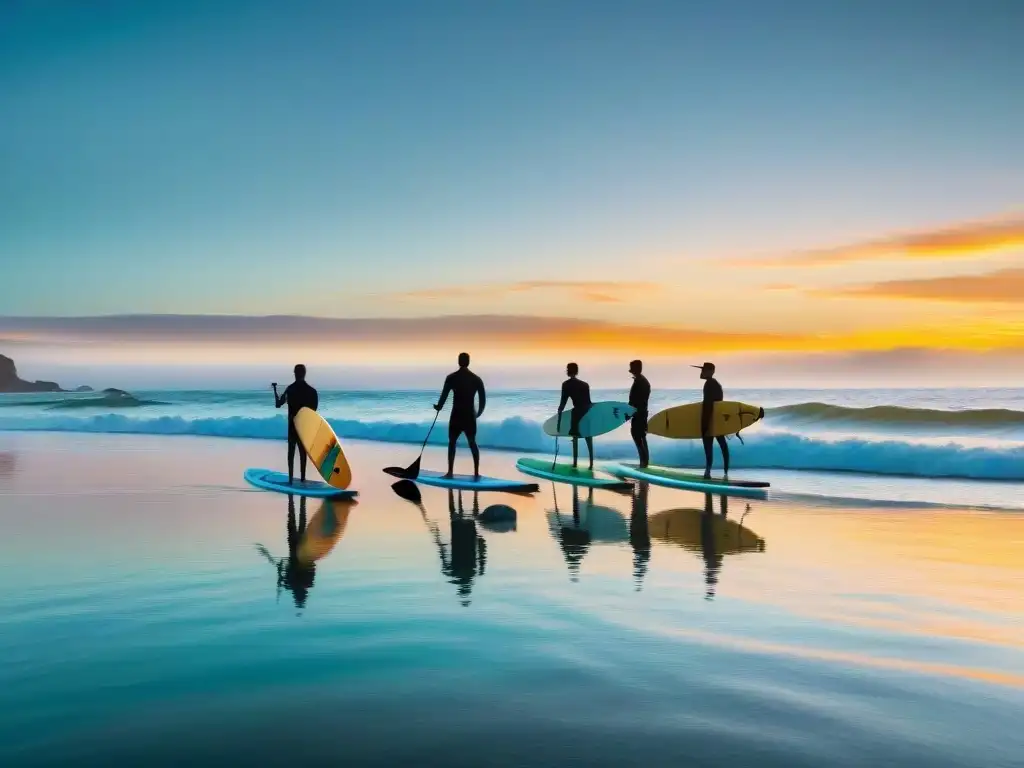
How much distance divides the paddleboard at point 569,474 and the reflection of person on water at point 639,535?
45 centimetres

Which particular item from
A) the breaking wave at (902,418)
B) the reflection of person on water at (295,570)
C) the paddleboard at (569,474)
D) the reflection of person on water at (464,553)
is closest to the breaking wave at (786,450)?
the paddleboard at (569,474)

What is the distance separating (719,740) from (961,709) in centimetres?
141

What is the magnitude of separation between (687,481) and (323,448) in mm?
6230

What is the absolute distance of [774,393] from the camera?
5259cm

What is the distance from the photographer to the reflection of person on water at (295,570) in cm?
684

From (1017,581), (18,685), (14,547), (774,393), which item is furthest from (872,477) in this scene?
(774,393)

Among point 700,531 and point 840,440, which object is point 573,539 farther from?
point 840,440

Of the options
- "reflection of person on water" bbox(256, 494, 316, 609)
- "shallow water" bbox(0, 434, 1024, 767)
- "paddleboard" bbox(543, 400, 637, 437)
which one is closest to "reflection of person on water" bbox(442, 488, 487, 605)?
"shallow water" bbox(0, 434, 1024, 767)

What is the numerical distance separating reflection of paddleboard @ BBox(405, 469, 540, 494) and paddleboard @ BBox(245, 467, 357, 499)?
1733mm

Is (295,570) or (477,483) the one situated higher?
(477,483)

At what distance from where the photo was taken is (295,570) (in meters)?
7.72

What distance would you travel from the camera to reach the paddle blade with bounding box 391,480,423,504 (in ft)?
42.7

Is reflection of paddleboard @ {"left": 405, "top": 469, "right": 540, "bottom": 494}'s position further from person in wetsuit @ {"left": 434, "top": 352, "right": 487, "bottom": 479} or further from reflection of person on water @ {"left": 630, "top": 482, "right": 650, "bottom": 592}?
reflection of person on water @ {"left": 630, "top": 482, "right": 650, "bottom": 592}

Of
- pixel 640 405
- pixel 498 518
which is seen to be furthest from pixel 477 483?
pixel 640 405
